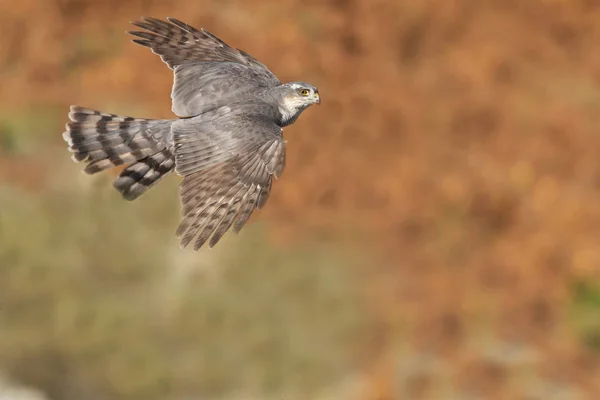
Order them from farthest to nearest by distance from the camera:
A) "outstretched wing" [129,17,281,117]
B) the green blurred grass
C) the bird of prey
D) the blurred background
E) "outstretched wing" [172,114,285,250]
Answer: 1. the blurred background
2. the green blurred grass
3. "outstretched wing" [129,17,281,117]
4. the bird of prey
5. "outstretched wing" [172,114,285,250]

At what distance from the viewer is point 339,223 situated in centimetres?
1525

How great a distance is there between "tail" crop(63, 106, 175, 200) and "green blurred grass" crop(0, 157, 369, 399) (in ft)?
17.6

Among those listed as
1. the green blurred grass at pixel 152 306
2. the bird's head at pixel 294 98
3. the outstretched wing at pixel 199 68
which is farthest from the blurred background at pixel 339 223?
the bird's head at pixel 294 98

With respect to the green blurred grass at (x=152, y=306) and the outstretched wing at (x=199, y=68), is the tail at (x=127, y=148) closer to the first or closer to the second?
the outstretched wing at (x=199, y=68)

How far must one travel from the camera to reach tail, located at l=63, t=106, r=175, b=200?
7492 millimetres

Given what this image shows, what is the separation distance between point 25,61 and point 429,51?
628 centimetres

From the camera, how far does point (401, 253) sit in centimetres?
1508

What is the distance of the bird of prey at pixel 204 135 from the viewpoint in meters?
6.64

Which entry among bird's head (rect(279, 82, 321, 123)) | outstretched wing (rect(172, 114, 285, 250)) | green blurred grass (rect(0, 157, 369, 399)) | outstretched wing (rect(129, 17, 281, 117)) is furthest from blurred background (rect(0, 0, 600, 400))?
outstretched wing (rect(172, 114, 285, 250))

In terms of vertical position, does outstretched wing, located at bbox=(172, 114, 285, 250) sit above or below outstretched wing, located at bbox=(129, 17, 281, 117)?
below

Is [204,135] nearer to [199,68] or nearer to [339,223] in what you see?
[199,68]

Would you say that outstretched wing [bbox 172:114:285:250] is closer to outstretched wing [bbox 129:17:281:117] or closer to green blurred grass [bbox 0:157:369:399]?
outstretched wing [bbox 129:17:281:117]

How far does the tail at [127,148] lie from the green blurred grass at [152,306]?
5.35 meters

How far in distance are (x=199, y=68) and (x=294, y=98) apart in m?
0.83
